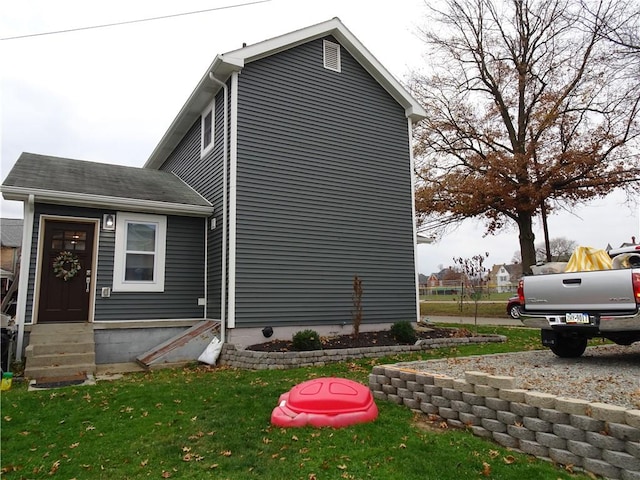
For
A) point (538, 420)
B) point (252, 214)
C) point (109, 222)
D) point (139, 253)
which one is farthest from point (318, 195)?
point (538, 420)

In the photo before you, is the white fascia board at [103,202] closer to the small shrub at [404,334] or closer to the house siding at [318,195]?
the house siding at [318,195]

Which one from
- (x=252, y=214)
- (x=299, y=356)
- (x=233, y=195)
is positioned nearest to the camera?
(x=299, y=356)

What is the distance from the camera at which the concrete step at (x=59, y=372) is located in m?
6.92

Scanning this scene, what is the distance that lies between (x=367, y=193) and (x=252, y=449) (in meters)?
7.95

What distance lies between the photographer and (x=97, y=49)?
9.12 meters

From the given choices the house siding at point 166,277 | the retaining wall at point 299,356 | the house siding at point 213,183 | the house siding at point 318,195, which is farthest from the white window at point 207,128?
the retaining wall at point 299,356

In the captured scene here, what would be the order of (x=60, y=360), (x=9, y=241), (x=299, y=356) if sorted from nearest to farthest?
1. (x=60, y=360)
2. (x=299, y=356)
3. (x=9, y=241)

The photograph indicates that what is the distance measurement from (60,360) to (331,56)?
926 cm

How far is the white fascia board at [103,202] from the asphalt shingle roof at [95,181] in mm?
110

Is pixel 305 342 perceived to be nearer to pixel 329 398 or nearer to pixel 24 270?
pixel 329 398

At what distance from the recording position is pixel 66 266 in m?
8.73

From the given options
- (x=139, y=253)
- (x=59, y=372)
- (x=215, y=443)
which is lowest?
(x=215, y=443)

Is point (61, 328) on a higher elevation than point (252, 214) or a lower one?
lower

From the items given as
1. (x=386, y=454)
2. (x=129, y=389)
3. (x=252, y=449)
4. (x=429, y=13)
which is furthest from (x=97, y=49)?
(x=429, y=13)
